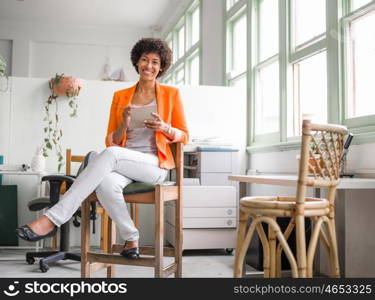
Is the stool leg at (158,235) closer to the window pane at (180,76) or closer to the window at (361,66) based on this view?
the window at (361,66)

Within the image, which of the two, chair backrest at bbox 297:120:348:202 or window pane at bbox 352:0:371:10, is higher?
window pane at bbox 352:0:371:10

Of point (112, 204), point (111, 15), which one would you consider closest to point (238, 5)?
point (112, 204)

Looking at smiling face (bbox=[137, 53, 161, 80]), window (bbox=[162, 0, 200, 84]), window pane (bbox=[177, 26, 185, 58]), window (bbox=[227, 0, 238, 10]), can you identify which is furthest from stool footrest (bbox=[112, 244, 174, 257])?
window pane (bbox=[177, 26, 185, 58])

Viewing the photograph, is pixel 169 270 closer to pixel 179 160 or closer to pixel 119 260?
pixel 119 260

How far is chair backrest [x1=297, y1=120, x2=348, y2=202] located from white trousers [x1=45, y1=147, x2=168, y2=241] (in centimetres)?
91

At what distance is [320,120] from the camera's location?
3.33 meters

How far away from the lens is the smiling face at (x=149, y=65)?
2.58m

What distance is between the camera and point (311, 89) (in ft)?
11.5

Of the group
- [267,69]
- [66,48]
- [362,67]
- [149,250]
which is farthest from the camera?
[66,48]

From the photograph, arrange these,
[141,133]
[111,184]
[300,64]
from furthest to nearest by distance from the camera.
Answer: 1. [300,64]
2. [141,133]
3. [111,184]

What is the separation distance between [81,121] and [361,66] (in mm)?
2474

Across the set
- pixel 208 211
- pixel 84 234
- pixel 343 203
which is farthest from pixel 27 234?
pixel 208 211

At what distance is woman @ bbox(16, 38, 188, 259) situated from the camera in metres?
2.20

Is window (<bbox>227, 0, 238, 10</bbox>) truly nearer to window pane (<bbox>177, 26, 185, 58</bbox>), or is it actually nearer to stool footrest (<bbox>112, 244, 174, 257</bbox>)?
window pane (<bbox>177, 26, 185, 58</bbox>)
